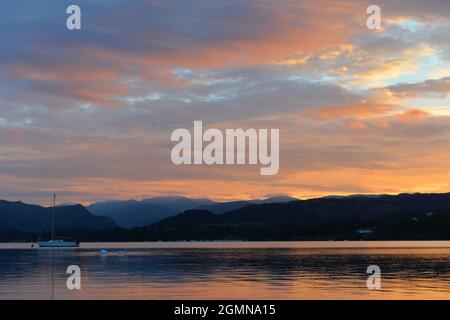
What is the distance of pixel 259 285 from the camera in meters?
61.1

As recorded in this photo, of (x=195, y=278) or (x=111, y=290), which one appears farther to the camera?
(x=195, y=278)

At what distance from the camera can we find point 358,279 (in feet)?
220

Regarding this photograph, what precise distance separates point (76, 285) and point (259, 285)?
18.4 metres

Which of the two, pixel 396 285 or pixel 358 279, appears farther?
pixel 358 279
